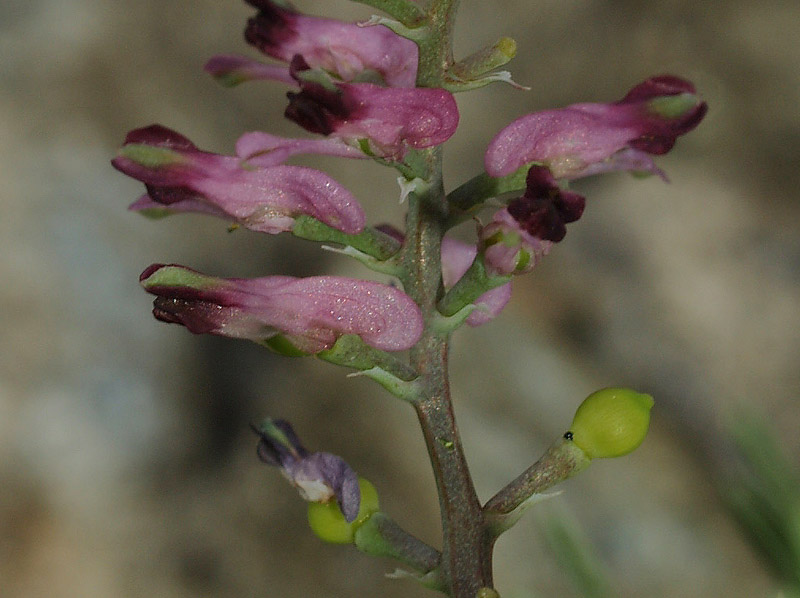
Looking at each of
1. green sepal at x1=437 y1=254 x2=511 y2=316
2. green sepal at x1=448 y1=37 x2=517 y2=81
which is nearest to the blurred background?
green sepal at x1=437 y1=254 x2=511 y2=316

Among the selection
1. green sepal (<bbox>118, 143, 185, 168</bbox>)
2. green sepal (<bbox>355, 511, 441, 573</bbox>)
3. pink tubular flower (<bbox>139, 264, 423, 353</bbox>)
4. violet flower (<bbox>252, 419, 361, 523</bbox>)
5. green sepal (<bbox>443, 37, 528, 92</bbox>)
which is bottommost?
green sepal (<bbox>355, 511, 441, 573</bbox>)

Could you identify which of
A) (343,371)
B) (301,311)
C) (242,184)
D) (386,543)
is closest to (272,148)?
(242,184)

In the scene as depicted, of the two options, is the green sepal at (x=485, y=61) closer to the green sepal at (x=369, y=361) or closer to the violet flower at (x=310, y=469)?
the green sepal at (x=369, y=361)

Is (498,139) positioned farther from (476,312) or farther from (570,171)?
(476,312)

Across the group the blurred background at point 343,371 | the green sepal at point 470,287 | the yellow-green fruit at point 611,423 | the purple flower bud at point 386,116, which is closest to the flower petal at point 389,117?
the purple flower bud at point 386,116

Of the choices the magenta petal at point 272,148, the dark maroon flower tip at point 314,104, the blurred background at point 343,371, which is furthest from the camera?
the blurred background at point 343,371

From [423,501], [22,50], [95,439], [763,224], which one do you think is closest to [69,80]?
[22,50]

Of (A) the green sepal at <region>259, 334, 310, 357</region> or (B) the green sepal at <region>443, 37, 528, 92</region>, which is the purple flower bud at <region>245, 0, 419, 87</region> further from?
(A) the green sepal at <region>259, 334, 310, 357</region>
